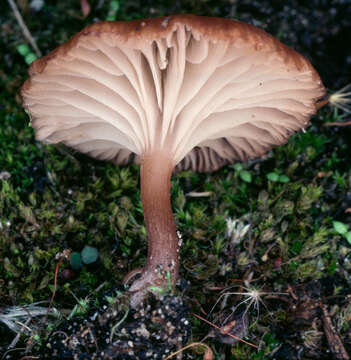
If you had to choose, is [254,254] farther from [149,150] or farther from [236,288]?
[149,150]

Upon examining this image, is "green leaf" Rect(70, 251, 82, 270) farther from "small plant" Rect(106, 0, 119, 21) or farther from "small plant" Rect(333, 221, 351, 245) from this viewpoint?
"small plant" Rect(106, 0, 119, 21)

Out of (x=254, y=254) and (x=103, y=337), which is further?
(x=254, y=254)

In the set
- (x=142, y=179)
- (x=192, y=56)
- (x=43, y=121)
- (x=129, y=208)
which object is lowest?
(x=129, y=208)

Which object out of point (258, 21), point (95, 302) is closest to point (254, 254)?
point (95, 302)

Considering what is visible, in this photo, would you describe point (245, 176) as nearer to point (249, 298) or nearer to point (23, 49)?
point (249, 298)

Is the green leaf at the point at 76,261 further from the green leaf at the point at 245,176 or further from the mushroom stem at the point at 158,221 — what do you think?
the green leaf at the point at 245,176

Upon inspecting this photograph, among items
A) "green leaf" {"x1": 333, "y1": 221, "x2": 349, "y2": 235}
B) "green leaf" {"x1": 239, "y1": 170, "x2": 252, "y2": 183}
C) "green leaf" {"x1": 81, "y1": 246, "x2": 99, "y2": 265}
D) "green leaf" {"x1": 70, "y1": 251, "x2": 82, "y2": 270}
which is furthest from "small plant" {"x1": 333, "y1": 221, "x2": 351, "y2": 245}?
"green leaf" {"x1": 70, "y1": 251, "x2": 82, "y2": 270}

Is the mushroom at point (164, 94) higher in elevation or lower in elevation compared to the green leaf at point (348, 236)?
higher

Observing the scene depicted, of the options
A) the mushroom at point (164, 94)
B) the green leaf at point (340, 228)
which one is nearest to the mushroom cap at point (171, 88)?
the mushroom at point (164, 94)
